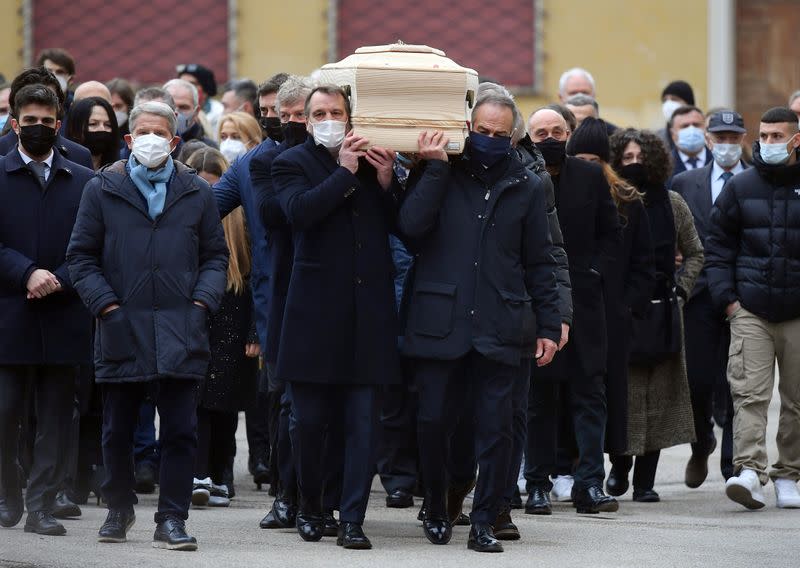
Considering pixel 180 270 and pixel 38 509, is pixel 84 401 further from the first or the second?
pixel 180 270

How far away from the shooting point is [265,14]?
18609mm

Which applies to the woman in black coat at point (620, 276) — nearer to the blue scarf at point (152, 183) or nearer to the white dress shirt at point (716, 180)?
the white dress shirt at point (716, 180)

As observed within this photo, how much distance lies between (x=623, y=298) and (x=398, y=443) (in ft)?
4.93

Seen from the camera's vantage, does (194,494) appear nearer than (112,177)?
No

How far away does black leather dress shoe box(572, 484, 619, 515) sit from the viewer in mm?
10523

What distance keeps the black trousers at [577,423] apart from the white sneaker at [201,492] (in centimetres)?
173

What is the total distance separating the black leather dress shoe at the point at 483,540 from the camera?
875 centimetres

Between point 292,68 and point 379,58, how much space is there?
9.82 meters

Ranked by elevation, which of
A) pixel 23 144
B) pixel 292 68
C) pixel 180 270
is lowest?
pixel 180 270

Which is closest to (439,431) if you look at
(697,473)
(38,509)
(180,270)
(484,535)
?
(484,535)

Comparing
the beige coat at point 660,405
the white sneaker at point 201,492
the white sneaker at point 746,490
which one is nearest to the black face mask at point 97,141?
the white sneaker at point 201,492

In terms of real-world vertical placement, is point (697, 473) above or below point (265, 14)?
below

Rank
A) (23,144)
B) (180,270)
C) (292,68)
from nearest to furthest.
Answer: (180,270)
(23,144)
(292,68)

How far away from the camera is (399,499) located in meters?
10.6
